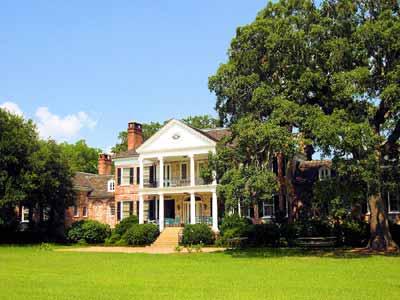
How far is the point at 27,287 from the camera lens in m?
14.0

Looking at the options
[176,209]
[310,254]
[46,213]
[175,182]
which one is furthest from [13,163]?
[310,254]

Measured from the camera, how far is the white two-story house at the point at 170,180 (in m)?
37.5

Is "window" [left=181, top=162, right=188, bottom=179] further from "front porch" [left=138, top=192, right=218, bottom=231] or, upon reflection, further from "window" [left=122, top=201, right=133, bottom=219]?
"window" [left=122, top=201, right=133, bottom=219]

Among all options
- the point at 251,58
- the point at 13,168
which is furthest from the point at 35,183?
the point at 251,58

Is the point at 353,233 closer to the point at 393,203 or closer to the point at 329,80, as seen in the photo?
the point at 393,203

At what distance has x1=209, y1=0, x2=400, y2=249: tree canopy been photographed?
23.0m

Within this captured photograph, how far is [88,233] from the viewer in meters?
39.0

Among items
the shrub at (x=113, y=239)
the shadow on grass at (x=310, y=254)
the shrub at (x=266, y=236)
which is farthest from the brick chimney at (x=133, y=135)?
the shadow on grass at (x=310, y=254)

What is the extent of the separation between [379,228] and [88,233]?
22.5 m

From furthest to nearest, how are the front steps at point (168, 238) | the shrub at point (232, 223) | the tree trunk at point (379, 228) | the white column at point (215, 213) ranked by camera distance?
the white column at point (215, 213) → the front steps at point (168, 238) → the shrub at point (232, 223) → the tree trunk at point (379, 228)

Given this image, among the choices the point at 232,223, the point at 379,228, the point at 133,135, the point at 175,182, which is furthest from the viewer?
the point at 133,135

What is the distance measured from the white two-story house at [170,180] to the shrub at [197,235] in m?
1.60

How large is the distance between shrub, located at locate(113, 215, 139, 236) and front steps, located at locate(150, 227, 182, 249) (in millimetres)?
3401

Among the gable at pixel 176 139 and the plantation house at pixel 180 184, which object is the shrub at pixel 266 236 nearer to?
the plantation house at pixel 180 184
